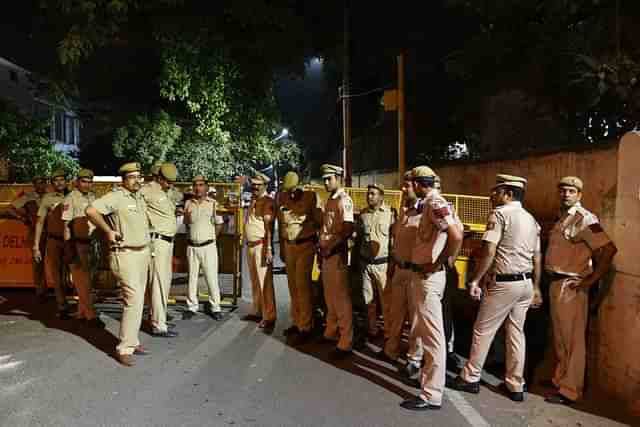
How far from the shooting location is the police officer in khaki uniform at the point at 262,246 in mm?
6582

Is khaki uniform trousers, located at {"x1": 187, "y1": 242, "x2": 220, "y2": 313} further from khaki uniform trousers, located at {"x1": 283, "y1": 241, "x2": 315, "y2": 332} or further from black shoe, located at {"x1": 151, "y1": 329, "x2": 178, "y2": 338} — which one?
khaki uniform trousers, located at {"x1": 283, "y1": 241, "x2": 315, "y2": 332}

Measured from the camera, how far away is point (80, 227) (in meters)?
6.91

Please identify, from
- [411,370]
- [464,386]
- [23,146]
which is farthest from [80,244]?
[23,146]

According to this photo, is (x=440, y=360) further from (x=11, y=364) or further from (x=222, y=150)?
(x=222, y=150)

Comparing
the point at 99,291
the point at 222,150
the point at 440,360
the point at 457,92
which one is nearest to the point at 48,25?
the point at 222,150

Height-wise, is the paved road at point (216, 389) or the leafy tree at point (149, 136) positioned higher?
the leafy tree at point (149, 136)

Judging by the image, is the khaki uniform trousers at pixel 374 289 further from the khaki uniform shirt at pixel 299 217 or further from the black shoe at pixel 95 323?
the black shoe at pixel 95 323

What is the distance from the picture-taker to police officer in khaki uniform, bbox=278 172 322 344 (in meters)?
6.05

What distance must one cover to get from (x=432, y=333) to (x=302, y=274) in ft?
7.24

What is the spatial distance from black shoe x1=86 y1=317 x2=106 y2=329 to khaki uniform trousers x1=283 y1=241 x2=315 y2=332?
2578mm

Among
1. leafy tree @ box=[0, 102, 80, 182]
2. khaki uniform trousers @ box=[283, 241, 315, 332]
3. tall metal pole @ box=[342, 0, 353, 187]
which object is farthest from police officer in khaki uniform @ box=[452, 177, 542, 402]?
leafy tree @ box=[0, 102, 80, 182]

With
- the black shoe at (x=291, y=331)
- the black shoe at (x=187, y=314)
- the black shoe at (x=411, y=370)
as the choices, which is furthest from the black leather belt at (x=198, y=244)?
the black shoe at (x=411, y=370)

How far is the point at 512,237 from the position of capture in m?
4.31

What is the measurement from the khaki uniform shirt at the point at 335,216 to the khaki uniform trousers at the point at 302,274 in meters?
0.46
